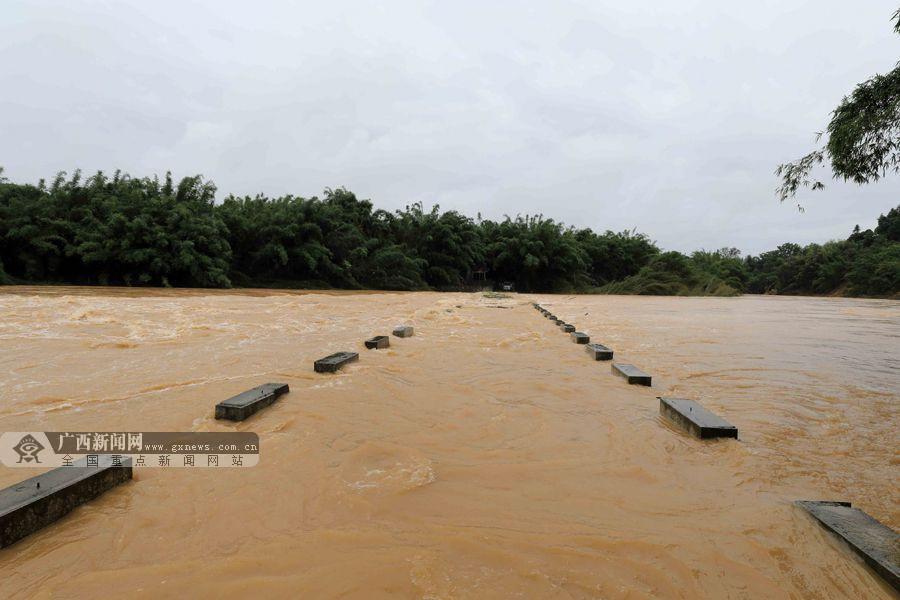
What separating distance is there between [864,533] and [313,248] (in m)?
20.6

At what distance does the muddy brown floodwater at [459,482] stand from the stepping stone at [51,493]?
53mm

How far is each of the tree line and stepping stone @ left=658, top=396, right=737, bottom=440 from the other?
17.1 metres

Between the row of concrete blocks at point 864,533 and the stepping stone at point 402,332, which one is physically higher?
the stepping stone at point 402,332

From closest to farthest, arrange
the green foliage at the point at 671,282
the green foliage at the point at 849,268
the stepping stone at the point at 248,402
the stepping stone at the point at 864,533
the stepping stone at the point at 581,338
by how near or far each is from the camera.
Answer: the stepping stone at the point at 864,533 → the stepping stone at the point at 248,402 → the stepping stone at the point at 581,338 → the green foliage at the point at 671,282 → the green foliage at the point at 849,268

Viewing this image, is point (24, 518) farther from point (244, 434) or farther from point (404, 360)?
point (404, 360)

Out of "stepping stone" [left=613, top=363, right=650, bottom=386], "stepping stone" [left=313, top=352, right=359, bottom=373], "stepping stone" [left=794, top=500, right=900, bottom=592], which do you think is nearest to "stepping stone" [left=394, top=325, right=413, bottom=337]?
"stepping stone" [left=313, top=352, right=359, bottom=373]

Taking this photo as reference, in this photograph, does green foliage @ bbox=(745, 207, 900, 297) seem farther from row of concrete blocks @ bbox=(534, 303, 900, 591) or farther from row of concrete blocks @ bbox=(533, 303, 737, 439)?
row of concrete blocks @ bbox=(534, 303, 900, 591)

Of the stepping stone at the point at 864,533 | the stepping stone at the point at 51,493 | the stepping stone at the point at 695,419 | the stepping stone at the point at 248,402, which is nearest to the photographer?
the stepping stone at the point at 864,533

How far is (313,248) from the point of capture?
20.4 meters

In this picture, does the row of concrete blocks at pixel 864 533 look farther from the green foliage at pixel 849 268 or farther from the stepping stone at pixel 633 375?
the green foliage at pixel 849 268

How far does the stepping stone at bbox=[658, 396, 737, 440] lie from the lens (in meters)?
2.49

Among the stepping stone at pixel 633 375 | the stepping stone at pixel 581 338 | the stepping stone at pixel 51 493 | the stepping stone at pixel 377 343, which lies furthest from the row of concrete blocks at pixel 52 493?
the stepping stone at pixel 581 338

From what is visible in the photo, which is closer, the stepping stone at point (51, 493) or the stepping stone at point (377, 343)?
the stepping stone at point (51, 493)

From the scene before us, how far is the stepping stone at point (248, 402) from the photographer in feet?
8.51
